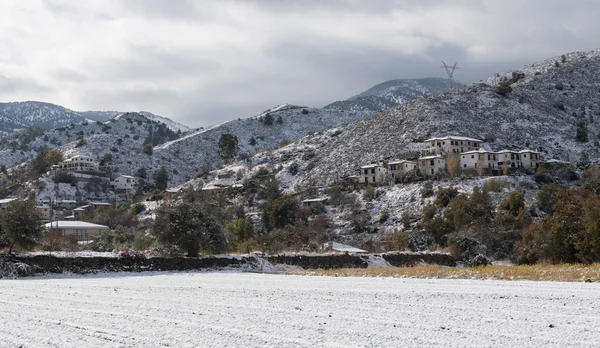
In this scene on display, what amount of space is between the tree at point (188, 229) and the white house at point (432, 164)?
4989 cm

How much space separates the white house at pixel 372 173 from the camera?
8481cm

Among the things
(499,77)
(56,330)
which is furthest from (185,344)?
(499,77)

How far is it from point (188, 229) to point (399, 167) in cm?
5324

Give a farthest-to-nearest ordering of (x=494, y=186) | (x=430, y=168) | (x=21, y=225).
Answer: (x=430, y=168), (x=494, y=186), (x=21, y=225)

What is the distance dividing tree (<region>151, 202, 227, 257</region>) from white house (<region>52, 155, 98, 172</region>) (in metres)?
86.1

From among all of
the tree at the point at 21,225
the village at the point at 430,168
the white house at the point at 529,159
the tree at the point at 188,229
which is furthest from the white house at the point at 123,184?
the tree at the point at 21,225

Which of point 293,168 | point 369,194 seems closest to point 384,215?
point 369,194

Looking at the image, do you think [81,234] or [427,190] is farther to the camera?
[427,190]

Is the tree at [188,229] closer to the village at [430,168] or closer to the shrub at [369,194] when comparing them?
the village at [430,168]

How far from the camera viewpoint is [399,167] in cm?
8688

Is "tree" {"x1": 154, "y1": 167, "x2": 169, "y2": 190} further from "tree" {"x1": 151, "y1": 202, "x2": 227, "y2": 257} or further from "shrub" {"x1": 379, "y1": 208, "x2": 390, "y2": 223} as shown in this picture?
"tree" {"x1": 151, "y1": 202, "x2": 227, "y2": 257}

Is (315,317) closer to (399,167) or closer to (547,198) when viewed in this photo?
(547,198)

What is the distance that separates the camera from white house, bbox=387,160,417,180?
85.8 meters

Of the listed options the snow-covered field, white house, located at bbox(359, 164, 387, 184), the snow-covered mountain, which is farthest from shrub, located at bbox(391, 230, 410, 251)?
the snow-covered mountain
